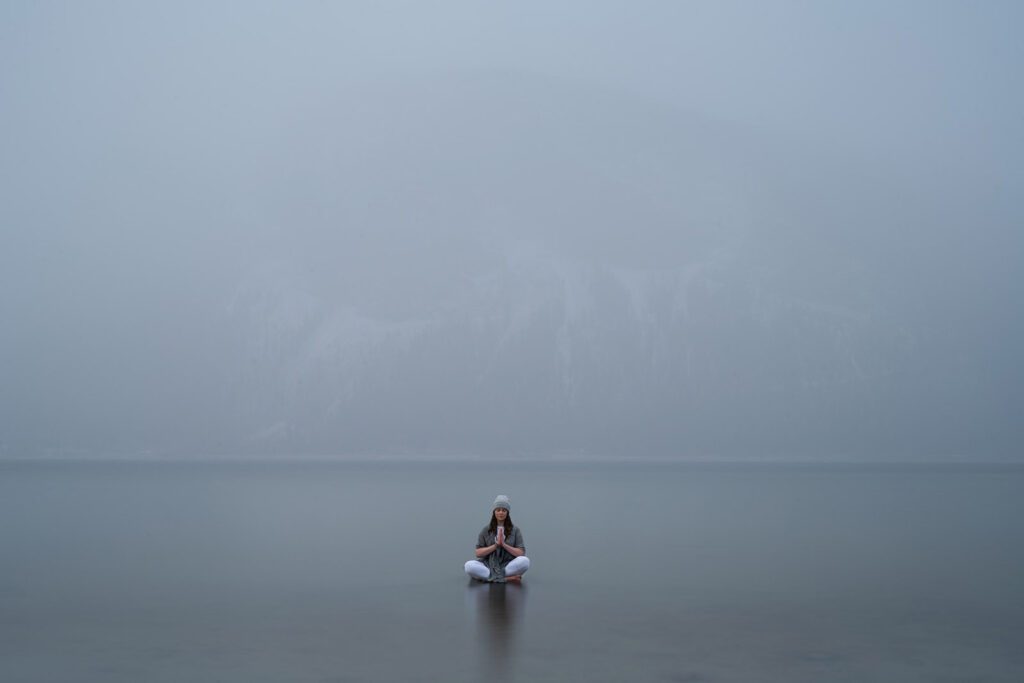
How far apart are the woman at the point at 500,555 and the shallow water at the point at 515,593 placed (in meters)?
0.21

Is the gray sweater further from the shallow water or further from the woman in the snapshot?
the shallow water

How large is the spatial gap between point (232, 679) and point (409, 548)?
6372 millimetres

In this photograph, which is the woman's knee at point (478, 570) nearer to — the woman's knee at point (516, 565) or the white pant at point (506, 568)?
the white pant at point (506, 568)

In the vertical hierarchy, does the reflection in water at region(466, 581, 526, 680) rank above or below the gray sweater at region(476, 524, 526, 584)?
below

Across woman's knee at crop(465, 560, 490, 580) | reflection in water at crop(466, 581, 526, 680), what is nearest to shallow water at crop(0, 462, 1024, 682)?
reflection in water at crop(466, 581, 526, 680)

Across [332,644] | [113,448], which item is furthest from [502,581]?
[113,448]

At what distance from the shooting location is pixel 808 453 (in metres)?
49.1

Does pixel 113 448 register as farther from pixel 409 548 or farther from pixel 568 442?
pixel 409 548

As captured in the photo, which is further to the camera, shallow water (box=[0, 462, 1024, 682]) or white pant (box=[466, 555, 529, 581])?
white pant (box=[466, 555, 529, 581])

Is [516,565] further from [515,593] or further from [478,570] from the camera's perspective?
[515,593]

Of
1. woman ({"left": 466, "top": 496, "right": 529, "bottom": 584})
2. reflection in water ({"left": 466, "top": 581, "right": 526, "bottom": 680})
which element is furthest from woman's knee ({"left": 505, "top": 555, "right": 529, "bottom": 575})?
reflection in water ({"left": 466, "top": 581, "right": 526, "bottom": 680})

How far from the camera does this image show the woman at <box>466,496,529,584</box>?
9.43 meters

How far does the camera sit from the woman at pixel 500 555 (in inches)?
371

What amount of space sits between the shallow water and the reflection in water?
3cm
